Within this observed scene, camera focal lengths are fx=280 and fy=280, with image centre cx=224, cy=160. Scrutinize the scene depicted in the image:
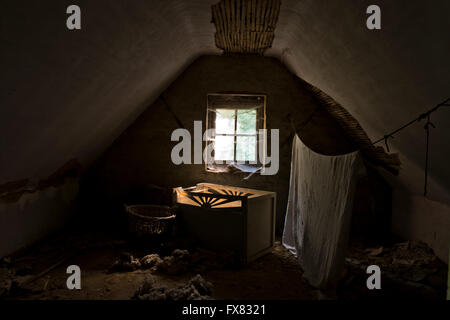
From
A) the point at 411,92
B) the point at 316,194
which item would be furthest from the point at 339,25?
the point at 316,194

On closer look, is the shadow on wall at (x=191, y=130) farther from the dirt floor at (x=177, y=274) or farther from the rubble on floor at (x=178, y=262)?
the rubble on floor at (x=178, y=262)

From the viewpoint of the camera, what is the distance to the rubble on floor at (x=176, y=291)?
2248 millimetres

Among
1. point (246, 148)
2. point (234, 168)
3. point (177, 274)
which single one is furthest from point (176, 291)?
point (246, 148)

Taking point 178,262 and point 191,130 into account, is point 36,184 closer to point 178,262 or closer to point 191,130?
point 178,262

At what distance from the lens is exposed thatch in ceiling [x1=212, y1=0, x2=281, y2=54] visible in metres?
2.63

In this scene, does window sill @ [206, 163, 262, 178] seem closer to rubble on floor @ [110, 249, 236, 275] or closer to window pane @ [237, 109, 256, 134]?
window pane @ [237, 109, 256, 134]

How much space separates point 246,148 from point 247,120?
44 centimetres

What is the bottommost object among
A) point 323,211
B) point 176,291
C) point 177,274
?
point 177,274

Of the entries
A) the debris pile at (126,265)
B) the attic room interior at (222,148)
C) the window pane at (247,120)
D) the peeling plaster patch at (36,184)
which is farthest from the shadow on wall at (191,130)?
the debris pile at (126,265)

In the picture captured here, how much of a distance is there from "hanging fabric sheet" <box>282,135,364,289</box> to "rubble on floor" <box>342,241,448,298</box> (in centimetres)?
35

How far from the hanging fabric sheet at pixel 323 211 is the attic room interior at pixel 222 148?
0.7 inches

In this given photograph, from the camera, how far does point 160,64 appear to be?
335 centimetres

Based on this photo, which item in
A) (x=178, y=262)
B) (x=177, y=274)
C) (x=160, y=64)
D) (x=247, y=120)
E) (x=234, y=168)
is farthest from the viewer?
(x=247, y=120)
